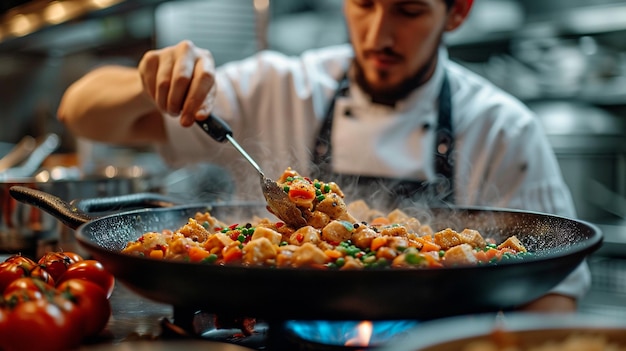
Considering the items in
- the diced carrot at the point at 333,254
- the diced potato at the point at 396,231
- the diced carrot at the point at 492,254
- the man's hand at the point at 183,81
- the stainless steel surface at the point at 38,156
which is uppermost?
the man's hand at the point at 183,81

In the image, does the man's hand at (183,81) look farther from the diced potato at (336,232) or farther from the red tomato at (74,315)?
the red tomato at (74,315)

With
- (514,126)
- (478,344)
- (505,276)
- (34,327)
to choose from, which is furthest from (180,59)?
(514,126)

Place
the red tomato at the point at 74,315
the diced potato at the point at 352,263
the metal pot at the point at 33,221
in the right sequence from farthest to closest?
the metal pot at the point at 33,221
the diced potato at the point at 352,263
the red tomato at the point at 74,315

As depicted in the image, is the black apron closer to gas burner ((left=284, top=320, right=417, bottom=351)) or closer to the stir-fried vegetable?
the stir-fried vegetable

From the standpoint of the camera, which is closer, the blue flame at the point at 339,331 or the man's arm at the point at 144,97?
the blue flame at the point at 339,331

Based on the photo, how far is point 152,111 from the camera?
108 inches

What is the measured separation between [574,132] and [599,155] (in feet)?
0.80

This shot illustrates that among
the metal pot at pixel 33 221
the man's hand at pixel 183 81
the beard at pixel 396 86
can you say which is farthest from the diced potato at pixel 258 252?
the beard at pixel 396 86

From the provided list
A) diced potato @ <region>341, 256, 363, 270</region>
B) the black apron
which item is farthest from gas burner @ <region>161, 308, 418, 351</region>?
the black apron

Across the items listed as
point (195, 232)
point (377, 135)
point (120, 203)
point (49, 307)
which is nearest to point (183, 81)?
point (120, 203)

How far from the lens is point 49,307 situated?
0.97m

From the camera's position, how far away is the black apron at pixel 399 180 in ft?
7.58

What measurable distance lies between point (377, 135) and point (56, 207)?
5.19 feet

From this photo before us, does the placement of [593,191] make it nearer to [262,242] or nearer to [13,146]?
[262,242]
